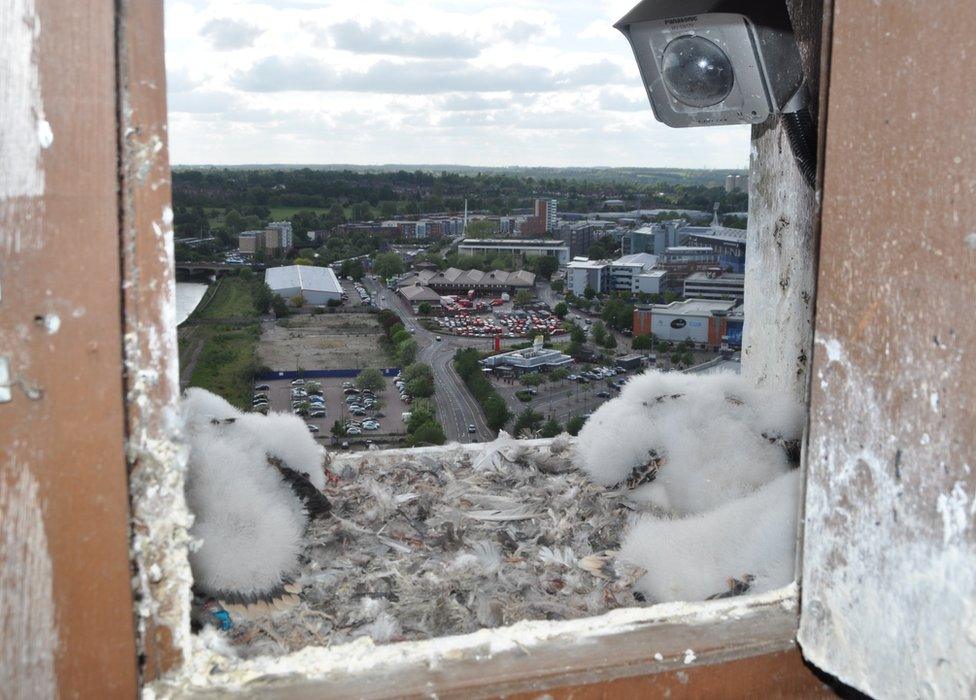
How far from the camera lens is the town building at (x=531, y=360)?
616 centimetres

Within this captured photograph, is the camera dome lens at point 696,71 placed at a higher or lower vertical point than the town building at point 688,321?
higher

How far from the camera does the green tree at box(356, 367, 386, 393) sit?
20.0ft

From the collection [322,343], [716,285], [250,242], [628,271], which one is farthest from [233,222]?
[716,285]

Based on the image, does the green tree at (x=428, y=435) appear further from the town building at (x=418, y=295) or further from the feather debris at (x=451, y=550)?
the town building at (x=418, y=295)

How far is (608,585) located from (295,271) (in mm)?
5122

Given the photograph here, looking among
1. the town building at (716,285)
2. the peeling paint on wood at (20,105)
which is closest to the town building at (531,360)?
the town building at (716,285)

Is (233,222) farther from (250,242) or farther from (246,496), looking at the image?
(246,496)

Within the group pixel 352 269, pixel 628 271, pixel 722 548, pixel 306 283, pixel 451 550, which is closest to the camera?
pixel 722 548

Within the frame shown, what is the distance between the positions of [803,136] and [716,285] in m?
2.19

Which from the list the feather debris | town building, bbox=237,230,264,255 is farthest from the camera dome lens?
town building, bbox=237,230,264,255

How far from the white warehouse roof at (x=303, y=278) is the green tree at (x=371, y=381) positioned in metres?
0.60

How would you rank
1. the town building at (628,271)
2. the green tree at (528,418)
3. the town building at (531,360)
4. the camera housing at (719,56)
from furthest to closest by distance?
the town building at (628,271) < the town building at (531,360) < the green tree at (528,418) < the camera housing at (719,56)

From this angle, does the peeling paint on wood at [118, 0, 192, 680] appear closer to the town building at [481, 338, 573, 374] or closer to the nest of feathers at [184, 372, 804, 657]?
the nest of feathers at [184, 372, 804, 657]

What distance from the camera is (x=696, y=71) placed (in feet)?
→ 6.91
